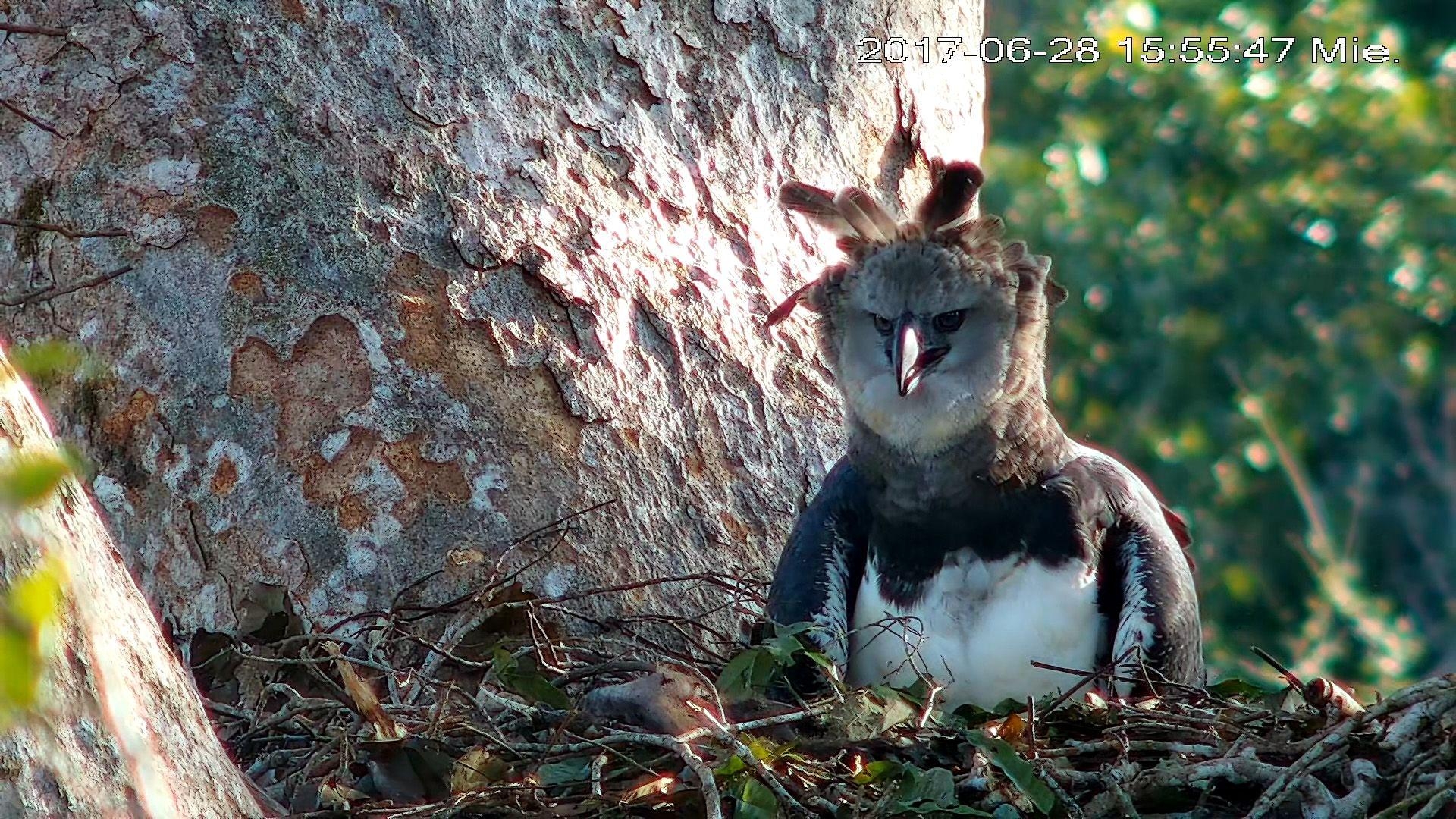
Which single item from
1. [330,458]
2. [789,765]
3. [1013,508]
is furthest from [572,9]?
[789,765]

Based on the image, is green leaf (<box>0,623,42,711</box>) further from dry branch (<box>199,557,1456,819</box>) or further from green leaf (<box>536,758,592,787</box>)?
green leaf (<box>536,758,592,787</box>)

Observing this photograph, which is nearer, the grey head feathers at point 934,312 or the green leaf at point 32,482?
the green leaf at point 32,482

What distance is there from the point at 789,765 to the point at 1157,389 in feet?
21.6

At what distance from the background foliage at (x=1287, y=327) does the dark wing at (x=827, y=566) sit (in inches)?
193

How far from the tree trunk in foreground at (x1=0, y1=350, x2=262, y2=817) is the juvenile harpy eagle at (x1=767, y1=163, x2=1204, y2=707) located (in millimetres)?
1719

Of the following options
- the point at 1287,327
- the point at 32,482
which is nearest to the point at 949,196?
the point at 32,482

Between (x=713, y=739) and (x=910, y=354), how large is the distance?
1202mm

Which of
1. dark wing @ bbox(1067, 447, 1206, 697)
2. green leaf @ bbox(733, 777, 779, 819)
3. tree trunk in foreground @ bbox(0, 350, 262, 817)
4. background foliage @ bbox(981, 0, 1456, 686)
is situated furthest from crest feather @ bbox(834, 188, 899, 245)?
background foliage @ bbox(981, 0, 1456, 686)

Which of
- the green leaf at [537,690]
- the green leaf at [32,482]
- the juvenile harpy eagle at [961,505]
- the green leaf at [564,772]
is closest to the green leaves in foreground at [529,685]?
the green leaf at [537,690]

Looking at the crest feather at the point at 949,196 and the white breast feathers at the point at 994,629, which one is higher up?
the crest feather at the point at 949,196

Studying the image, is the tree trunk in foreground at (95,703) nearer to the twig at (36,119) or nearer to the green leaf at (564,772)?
the green leaf at (564,772)

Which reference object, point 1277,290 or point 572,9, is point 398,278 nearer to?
point 572,9

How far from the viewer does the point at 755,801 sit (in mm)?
2688

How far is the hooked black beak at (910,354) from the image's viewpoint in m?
3.79
